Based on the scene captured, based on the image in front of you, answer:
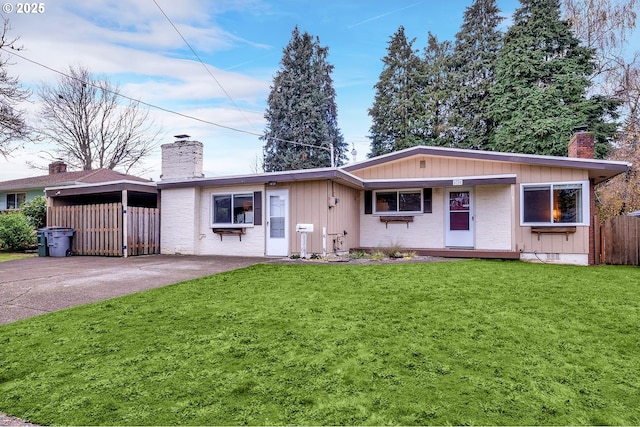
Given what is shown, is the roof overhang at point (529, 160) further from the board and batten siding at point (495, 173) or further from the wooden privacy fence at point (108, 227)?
the wooden privacy fence at point (108, 227)

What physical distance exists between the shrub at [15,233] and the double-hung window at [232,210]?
28.1 ft

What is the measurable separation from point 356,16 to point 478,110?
13.0 metres

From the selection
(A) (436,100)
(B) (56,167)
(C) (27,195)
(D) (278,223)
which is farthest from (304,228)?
(B) (56,167)

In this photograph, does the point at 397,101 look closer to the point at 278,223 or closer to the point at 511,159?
the point at 511,159

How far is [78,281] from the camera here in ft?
22.1

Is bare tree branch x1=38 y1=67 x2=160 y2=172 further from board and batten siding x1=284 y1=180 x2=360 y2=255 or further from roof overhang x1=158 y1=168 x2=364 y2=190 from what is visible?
board and batten siding x1=284 y1=180 x2=360 y2=255

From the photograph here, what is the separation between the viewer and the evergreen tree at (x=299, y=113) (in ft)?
86.6

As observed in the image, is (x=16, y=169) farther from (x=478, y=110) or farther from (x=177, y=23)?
(x=478, y=110)

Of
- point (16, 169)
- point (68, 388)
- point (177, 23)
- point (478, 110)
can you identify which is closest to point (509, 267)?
point (68, 388)

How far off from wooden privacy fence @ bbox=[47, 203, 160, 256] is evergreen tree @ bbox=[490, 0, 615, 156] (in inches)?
705

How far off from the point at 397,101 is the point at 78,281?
75.6 ft

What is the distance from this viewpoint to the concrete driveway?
16.6ft

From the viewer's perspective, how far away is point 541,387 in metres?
2.66

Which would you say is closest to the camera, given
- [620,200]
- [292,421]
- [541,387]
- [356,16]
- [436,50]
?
[292,421]
